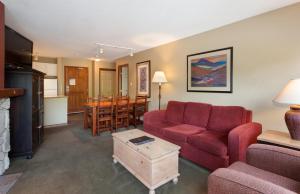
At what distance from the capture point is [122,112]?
4.34m

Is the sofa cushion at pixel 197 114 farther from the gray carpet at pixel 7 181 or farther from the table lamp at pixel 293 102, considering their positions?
the gray carpet at pixel 7 181

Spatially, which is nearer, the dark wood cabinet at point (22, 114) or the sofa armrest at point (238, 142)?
the sofa armrest at point (238, 142)

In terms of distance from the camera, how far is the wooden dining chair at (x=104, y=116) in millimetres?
3910

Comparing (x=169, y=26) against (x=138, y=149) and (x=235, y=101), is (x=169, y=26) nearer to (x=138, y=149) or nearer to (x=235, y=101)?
(x=235, y=101)

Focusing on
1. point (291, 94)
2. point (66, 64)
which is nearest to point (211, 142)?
point (291, 94)

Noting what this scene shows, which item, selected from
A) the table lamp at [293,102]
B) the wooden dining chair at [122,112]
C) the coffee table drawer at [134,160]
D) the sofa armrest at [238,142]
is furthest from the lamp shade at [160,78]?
the table lamp at [293,102]

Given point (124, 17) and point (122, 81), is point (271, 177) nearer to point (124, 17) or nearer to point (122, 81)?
point (124, 17)

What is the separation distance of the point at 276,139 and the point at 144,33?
291 cm

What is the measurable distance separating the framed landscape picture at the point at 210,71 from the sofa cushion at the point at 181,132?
92 centimetres

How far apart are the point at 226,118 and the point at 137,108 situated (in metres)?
2.61

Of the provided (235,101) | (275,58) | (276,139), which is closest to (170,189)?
(276,139)

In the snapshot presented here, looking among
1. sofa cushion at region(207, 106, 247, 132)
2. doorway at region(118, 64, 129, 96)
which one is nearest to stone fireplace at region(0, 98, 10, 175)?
sofa cushion at region(207, 106, 247, 132)

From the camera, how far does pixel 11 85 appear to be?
8.26 feet

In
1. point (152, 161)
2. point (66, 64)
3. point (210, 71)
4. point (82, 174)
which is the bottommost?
point (82, 174)
